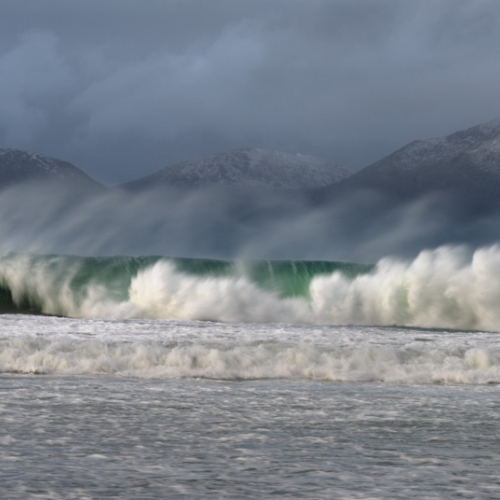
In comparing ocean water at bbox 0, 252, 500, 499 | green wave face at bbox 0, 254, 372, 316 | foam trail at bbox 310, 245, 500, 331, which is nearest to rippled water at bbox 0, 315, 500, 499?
ocean water at bbox 0, 252, 500, 499

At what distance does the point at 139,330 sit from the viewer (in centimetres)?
1443

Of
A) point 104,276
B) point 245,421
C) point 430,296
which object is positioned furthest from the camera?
point 104,276

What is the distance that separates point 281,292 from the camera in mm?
21969

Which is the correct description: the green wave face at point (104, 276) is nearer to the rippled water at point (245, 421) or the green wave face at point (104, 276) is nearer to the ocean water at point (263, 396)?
the ocean water at point (263, 396)

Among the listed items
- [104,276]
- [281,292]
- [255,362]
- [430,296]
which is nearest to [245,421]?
[255,362]

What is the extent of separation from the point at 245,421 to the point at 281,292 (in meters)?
15.8

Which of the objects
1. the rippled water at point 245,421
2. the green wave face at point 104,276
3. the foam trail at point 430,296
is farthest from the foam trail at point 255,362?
the green wave face at point 104,276

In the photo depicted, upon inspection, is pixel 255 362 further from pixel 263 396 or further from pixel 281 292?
pixel 281 292

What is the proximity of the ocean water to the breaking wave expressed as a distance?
0.05 metres

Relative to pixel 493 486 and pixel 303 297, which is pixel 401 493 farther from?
pixel 303 297

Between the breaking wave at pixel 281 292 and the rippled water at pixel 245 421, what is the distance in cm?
779

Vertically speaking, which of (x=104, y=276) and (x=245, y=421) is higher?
(x=104, y=276)

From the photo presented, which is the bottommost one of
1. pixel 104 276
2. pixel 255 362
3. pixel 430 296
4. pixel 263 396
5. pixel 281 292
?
pixel 263 396

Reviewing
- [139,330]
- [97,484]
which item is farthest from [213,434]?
[139,330]
